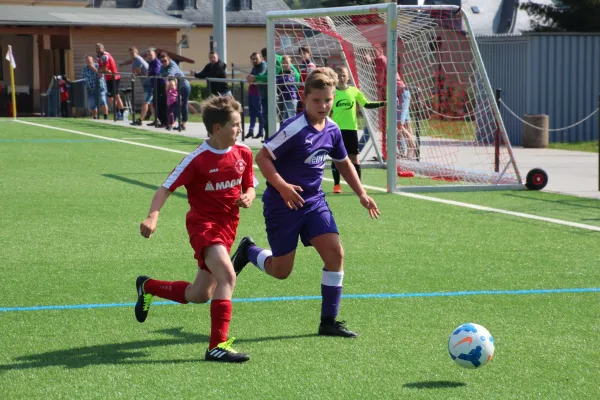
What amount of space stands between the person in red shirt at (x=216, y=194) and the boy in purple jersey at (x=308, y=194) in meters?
0.25

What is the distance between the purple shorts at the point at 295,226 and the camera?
608 centimetres

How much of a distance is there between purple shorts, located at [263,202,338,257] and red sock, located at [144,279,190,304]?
0.61 metres

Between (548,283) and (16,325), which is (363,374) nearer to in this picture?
(16,325)

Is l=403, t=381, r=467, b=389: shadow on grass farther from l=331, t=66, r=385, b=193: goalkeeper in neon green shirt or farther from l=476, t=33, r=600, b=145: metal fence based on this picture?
l=476, t=33, r=600, b=145: metal fence

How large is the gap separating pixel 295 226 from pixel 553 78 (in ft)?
64.0

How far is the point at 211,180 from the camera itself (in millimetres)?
5766

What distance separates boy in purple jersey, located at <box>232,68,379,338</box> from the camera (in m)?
6.04

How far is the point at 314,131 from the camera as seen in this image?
6.21m

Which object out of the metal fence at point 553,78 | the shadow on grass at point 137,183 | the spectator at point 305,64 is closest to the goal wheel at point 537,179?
the shadow on grass at point 137,183

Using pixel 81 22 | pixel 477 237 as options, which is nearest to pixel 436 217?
pixel 477 237

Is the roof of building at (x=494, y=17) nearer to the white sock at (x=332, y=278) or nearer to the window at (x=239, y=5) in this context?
the window at (x=239, y=5)

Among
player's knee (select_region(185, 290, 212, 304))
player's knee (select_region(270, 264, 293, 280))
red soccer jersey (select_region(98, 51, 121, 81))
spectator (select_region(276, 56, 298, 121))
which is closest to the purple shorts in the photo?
player's knee (select_region(270, 264, 293, 280))

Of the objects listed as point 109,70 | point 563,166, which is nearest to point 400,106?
point 563,166

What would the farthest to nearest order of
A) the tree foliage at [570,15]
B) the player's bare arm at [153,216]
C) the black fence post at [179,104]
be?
1. the tree foliage at [570,15]
2. the black fence post at [179,104]
3. the player's bare arm at [153,216]
